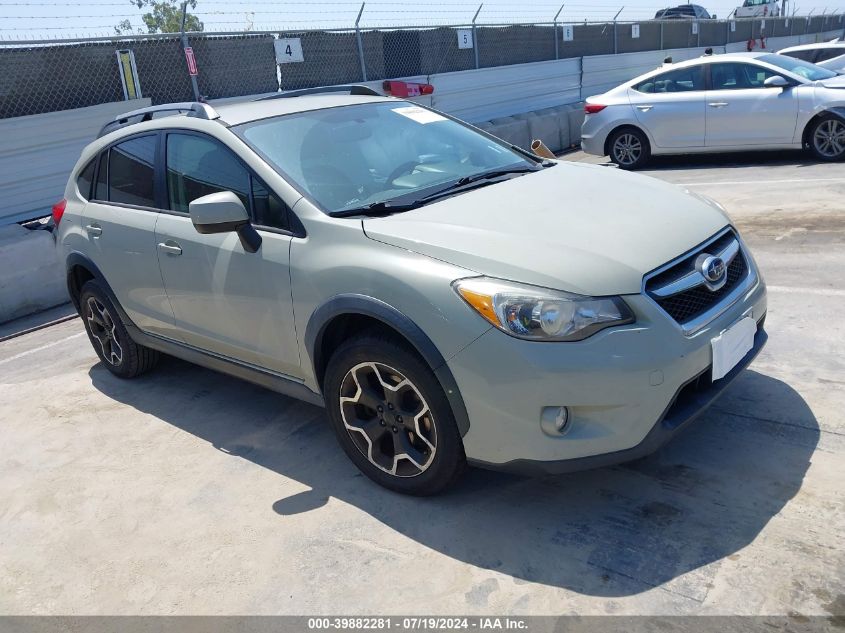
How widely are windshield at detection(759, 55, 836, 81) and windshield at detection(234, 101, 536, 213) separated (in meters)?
7.75

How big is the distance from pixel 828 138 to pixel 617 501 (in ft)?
28.1

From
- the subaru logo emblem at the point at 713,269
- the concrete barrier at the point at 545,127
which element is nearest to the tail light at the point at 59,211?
the subaru logo emblem at the point at 713,269

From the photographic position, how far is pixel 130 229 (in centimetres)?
471

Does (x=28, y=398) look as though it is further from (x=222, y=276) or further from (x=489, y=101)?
(x=489, y=101)

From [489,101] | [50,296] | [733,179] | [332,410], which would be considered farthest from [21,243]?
[489,101]

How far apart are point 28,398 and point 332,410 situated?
9.54ft

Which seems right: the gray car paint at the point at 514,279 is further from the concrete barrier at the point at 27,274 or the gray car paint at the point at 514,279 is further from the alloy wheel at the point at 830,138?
the alloy wheel at the point at 830,138

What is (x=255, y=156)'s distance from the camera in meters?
3.91

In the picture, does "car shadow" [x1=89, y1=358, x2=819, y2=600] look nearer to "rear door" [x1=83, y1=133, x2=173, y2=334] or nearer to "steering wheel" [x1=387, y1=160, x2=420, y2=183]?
"rear door" [x1=83, y1=133, x2=173, y2=334]

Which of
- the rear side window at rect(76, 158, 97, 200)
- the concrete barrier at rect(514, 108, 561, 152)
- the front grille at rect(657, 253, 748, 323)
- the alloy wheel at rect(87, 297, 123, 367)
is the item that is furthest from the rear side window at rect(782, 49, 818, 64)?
the alloy wheel at rect(87, 297, 123, 367)

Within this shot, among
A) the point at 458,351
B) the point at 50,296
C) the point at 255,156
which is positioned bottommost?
the point at 50,296

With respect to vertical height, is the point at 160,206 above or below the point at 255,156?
below

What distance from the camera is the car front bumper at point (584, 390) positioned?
2.94 metres

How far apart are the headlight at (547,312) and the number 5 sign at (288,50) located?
10364 mm
